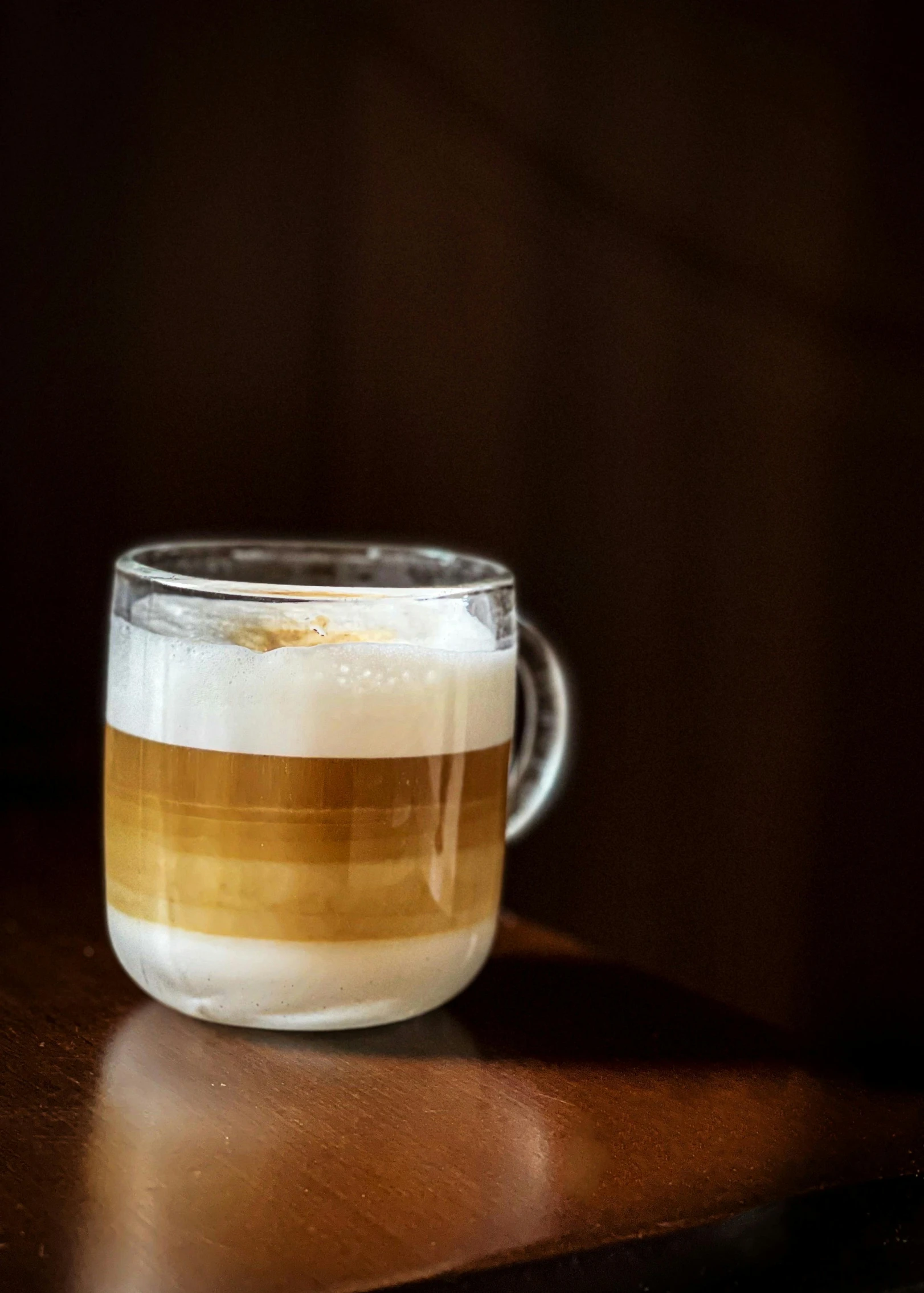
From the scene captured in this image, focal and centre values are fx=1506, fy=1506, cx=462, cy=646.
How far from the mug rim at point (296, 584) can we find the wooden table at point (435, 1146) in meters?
0.17

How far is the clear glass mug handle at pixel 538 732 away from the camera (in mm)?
660

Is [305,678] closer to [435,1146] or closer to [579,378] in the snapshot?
[435,1146]

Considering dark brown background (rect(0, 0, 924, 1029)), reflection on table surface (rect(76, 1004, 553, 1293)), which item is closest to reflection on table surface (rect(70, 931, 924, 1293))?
reflection on table surface (rect(76, 1004, 553, 1293))

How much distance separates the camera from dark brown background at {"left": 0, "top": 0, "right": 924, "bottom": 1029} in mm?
1045

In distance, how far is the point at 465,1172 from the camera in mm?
479

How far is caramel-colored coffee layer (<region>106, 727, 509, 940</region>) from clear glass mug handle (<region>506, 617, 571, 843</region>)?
0.26 ft

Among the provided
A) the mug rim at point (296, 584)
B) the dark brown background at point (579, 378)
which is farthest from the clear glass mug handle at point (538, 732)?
the dark brown background at point (579, 378)

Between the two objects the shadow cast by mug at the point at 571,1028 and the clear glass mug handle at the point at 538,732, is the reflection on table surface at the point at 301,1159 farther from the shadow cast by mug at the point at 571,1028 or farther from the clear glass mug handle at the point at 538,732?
the clear glass mug handle at the point at 538,732

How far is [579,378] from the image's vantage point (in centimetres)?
115

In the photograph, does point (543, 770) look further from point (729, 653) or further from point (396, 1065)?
point (729, 653)

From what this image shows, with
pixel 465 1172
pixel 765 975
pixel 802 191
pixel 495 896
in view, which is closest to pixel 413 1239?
pixel 465 1172

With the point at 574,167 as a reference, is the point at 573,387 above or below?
below

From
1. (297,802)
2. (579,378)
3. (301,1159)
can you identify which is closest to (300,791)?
(297,802)

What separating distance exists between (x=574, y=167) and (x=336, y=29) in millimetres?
202
